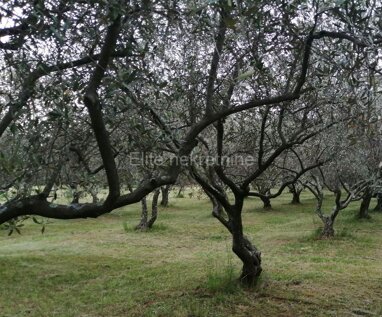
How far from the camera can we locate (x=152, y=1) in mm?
3514

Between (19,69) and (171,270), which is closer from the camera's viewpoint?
(19,69)

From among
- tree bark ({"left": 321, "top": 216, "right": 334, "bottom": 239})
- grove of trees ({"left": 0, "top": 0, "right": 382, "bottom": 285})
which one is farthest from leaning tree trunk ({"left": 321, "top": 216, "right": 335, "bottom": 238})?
grove of trees ({"left": 0, "top": 0, "right": 382, "bottom": 285})

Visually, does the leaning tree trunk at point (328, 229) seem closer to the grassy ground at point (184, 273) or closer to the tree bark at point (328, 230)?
the tree bark at point (328, 230)

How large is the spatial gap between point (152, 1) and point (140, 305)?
567 centimetres

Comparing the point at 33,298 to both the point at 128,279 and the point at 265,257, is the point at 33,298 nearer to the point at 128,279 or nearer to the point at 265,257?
the point at 128,279

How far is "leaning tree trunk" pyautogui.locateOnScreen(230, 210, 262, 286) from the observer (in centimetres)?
816

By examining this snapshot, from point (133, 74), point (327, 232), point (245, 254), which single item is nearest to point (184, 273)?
point (245, 254)

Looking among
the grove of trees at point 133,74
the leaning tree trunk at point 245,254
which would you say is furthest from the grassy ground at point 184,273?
the grove of trees at point 133,74

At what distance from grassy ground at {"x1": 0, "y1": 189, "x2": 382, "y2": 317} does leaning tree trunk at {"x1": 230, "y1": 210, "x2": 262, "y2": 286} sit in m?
0.26

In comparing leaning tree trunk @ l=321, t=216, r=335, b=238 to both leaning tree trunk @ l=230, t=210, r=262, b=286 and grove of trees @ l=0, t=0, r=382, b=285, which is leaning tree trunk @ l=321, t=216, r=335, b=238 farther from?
grove of trees @ l=0, t=0, r=382, b=285

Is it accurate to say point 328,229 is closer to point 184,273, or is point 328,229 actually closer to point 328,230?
point 328,230

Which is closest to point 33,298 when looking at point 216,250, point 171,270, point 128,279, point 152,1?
point 128,279

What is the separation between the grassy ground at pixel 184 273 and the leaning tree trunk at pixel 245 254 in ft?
0.86

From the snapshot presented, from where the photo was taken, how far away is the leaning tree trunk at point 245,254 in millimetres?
8164
